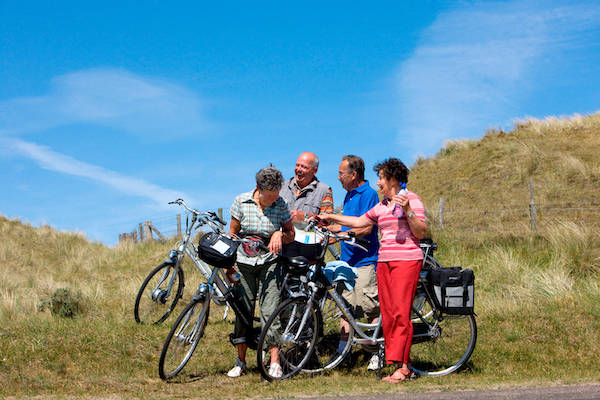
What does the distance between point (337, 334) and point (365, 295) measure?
23.7 inches

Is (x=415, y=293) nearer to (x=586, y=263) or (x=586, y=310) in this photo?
(x=586, y=310)

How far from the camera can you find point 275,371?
18.7 feet

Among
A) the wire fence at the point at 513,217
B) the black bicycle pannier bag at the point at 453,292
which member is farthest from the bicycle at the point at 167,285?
the wire fence at the point at 513,217

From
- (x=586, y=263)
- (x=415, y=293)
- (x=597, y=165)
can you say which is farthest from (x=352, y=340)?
(x=597, y=165)

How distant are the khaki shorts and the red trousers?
363mm

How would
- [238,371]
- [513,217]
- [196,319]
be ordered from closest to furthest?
[196,319] → [238,371] → [513,217]

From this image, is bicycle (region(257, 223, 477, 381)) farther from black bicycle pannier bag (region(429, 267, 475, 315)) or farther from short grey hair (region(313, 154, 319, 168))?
short grey hair (region(313, 154, 319, 168))

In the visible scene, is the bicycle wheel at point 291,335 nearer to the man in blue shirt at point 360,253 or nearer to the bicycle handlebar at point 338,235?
the man in blue shirt at point 360,253

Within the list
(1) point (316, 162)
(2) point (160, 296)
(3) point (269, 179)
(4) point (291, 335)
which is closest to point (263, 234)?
(3) point (269, 179)

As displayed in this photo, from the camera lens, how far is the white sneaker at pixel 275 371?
571cm

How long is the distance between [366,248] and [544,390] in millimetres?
2126

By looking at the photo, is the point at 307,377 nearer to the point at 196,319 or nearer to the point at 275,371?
the point at 275,371

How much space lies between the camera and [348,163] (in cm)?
627

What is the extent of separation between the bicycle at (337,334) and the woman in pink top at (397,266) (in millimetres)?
252
